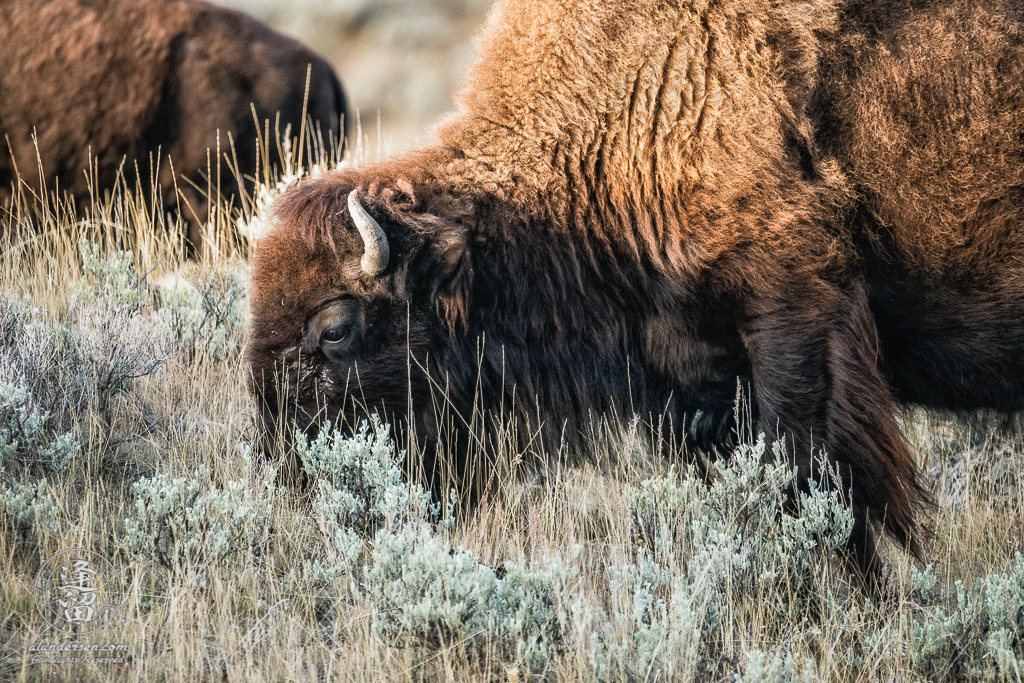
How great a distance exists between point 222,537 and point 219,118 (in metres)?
4.66

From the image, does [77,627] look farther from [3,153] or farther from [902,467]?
[3,153]

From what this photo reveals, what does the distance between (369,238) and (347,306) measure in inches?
12.0

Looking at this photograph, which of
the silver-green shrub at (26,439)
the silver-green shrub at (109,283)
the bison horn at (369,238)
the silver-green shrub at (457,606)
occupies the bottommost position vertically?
the silver-green shrub at (457,606)

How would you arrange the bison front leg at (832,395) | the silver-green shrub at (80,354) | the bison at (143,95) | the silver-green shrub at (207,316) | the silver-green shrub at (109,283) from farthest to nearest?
1. the bison at (143,95)
2. the silver-green shrub at (109,283)
3. the silver-green shrub at (207,316)
4. the silver-green shrub at (80,354)
5. the bison front leg at (832,395)

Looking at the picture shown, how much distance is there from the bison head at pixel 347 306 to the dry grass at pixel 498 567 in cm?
37

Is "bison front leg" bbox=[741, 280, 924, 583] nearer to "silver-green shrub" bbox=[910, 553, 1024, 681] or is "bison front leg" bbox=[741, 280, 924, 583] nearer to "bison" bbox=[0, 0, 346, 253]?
"silver-green shrub" bbox=[910, 553, 1024, 681]

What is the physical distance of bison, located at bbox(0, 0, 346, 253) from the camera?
6176 millimetres

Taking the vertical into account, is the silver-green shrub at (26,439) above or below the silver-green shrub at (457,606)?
above

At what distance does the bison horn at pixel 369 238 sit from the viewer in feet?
10.3

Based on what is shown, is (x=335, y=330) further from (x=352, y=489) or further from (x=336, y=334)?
(x=352, y=489)

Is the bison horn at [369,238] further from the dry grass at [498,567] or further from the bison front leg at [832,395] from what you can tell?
the bison front leg at [832,395]

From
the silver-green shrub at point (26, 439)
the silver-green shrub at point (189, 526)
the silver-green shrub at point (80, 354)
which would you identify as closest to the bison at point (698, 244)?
the silver-green shrub at point (189, 526)

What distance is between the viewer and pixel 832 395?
3.14 m

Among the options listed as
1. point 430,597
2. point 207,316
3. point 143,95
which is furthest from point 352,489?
point 143,95
